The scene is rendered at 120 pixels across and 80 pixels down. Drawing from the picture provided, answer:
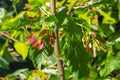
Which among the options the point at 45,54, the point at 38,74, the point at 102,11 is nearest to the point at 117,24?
the point at 102,11

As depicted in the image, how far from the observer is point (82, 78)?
1.14 m

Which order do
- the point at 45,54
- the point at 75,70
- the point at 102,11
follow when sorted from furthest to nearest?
the point at 102,11
the point at 45,54
the point at 75,70

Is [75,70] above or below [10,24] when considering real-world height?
below

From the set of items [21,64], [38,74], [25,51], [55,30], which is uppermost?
[55,30]

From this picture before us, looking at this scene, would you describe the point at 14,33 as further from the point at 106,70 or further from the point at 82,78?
the point at 82,78

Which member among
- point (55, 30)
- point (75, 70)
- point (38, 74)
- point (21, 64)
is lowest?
point (21, 64)

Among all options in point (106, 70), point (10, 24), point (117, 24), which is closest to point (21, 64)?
point (117, 24)

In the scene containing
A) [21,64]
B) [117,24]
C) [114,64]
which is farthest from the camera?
[21,64]

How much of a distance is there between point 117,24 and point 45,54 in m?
1.14

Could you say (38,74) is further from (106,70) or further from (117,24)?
(117,24)

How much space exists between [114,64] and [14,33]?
55cm

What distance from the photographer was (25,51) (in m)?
1.83

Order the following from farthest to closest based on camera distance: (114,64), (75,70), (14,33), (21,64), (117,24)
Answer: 1. (21,64)
2. (117,24)
3. (14,33)
4. (114,64)
5. (75,70)

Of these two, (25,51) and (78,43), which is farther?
(25,51)
